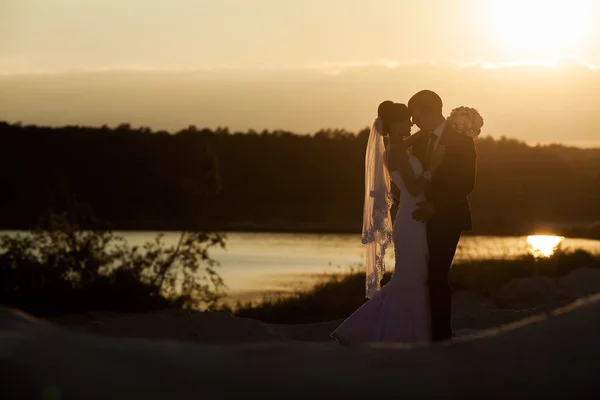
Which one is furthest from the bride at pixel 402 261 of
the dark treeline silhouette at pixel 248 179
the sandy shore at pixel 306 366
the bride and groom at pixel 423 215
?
the dark treeline silhouette at pixel 248 179

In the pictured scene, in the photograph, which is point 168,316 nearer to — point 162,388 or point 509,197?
point 162,388

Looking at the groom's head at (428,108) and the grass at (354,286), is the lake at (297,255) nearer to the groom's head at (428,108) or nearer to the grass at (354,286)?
the grass at (354,286)

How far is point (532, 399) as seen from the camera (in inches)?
138

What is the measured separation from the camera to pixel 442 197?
768cm

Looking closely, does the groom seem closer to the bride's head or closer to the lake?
the bride's head

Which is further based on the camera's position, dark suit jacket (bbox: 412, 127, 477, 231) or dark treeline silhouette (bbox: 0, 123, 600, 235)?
dark treeline silhouette (bbox: 0, 123, 600, 235)

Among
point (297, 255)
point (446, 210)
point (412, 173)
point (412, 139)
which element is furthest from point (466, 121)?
point (297, 255)

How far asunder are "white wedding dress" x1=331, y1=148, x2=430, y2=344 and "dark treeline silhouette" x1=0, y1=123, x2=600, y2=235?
43.8 metres

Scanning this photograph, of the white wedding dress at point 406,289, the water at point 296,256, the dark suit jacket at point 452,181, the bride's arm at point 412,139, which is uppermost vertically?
the bride's arm at point 412,139

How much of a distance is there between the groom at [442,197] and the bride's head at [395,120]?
148mm

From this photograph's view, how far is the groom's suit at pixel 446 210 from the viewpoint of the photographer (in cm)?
764

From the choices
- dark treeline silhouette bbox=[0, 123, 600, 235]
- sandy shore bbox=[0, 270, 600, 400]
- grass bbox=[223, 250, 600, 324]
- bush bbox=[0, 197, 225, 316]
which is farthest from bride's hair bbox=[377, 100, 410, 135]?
dark treeline silhouette bbox=[0, 123, 600, 235]

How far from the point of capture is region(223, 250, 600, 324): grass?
15658 mm

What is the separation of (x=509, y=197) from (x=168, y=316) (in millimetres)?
61914
